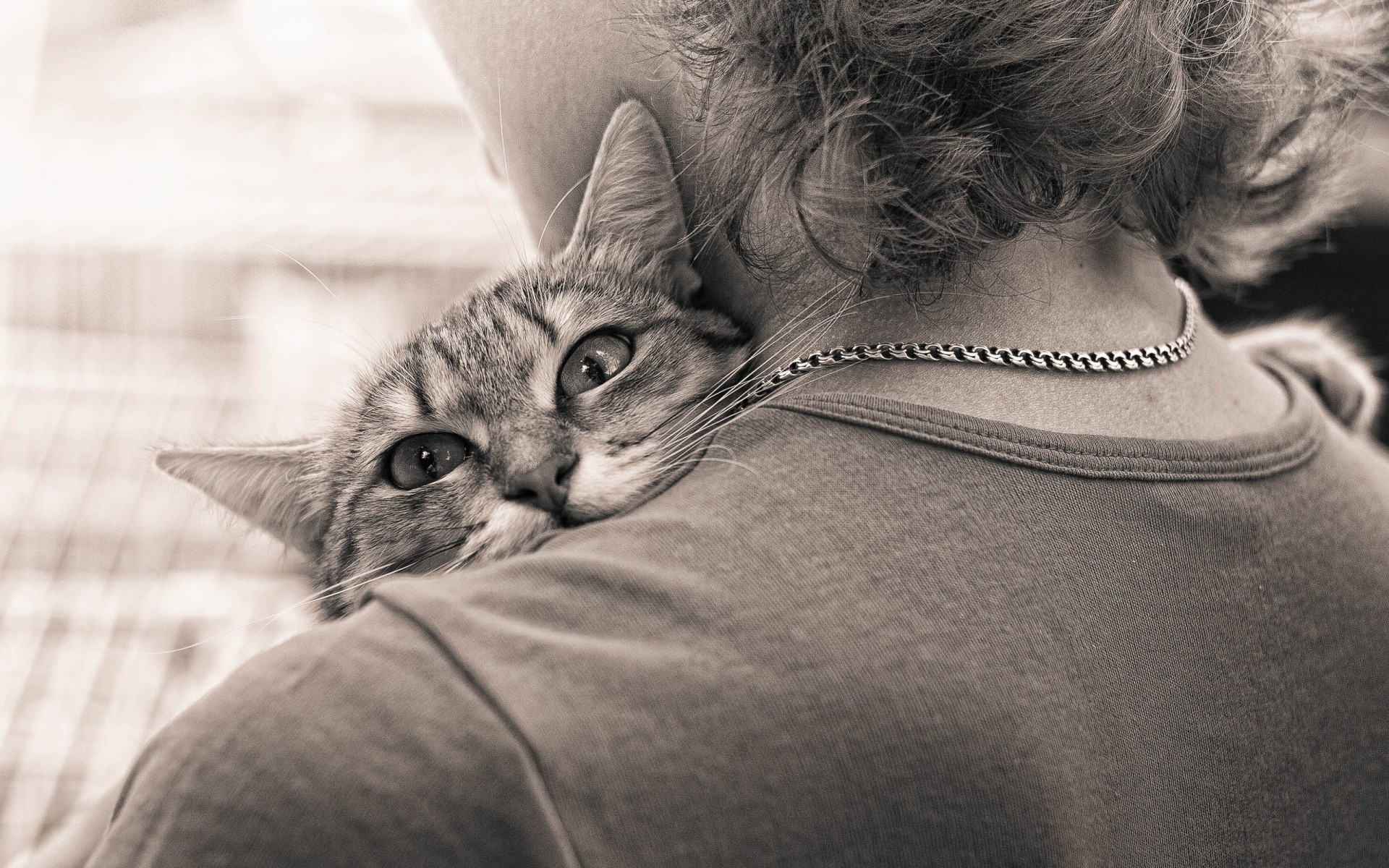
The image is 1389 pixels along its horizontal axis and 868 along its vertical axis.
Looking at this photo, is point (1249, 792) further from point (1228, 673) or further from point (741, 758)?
point (741, 758)

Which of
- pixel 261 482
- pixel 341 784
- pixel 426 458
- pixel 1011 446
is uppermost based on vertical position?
pixel 1011 446

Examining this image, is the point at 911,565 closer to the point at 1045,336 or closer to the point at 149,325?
the point at 1045,336

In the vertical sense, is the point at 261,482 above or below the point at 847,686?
below

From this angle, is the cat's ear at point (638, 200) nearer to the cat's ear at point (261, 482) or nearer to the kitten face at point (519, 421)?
the kitten face at point (519, 421)

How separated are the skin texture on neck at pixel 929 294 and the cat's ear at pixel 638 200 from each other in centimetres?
2

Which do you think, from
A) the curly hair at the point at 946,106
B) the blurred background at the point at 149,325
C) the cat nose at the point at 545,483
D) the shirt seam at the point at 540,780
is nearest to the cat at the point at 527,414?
the cat nose at the point at 545,483

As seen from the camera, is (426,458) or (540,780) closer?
(540,780)

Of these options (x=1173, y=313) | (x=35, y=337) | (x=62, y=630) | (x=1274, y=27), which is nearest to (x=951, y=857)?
(x=1173, y=313)

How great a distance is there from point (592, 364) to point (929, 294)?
0.28m

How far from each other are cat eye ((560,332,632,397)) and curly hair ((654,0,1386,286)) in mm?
166

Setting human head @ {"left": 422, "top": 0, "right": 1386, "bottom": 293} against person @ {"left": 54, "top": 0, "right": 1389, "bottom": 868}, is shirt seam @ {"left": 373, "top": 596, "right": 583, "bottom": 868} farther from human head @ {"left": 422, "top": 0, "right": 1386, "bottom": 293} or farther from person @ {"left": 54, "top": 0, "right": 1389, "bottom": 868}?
human head @ {"left": 422, "top": 0, "right": 1386, "bottom": 293}

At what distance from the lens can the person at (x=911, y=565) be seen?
437mm

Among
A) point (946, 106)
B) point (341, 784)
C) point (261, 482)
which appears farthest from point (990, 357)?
point (261, 482)

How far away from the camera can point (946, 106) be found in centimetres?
61
